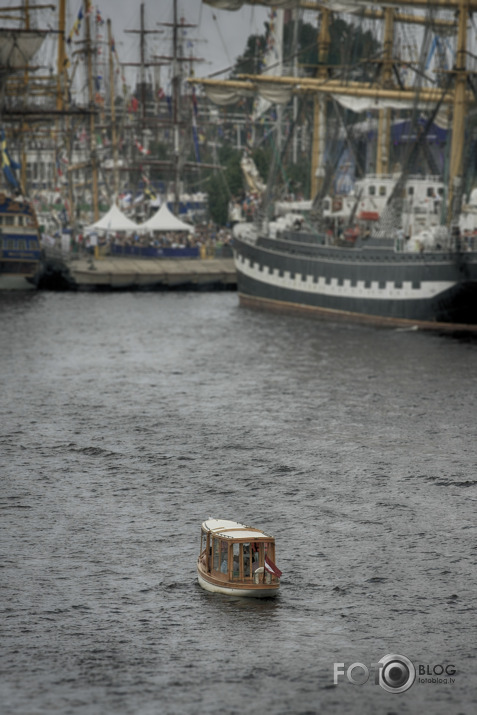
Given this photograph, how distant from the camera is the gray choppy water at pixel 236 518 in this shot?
90.0ft

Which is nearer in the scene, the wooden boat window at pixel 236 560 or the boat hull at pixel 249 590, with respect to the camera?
the boat hull at pixel 249 590

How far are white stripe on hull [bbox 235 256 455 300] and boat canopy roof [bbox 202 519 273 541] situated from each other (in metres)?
53.1

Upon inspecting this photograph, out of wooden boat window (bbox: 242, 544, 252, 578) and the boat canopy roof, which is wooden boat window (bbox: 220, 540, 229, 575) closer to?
the boat canopy roof

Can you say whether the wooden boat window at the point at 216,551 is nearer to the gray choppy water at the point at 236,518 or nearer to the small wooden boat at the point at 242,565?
the small wooden boat at the point at 242,565

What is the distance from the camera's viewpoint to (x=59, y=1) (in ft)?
446

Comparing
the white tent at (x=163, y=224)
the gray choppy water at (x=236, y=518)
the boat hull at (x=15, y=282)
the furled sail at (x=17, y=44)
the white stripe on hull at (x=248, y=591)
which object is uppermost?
the furled sail at (x=17, y=44)

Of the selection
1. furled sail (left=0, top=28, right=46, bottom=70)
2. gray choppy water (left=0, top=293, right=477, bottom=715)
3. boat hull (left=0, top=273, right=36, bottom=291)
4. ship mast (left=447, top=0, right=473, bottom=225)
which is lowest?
boat hull (left=0, top=273, right=36, bottom=291)

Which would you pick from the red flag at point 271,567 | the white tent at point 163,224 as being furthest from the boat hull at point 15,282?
the red flag at point 271,567

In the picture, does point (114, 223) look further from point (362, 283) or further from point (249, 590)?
point (249, 590)

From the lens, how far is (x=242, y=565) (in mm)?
32062

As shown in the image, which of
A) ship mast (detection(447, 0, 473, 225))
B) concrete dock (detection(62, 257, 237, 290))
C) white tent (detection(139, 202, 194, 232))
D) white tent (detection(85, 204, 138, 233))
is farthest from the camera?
white tent (detection(139, 202, 194, 232))

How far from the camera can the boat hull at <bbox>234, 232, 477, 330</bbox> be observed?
83625 millimetres

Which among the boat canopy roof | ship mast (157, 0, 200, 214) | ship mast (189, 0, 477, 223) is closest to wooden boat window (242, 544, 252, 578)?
the boat canopy roof

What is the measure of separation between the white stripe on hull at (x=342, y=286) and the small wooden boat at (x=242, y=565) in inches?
2133
